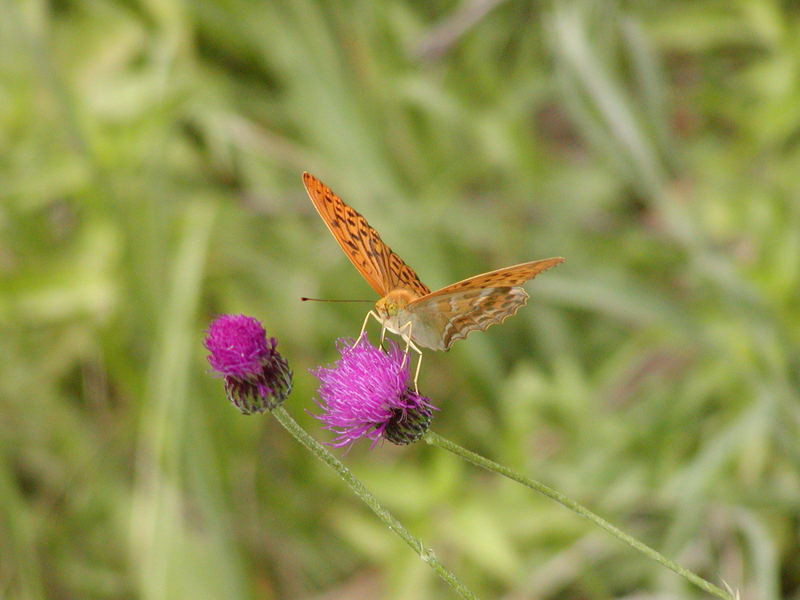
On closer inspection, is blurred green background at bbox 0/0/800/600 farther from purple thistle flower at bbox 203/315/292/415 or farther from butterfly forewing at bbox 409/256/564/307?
purple thistle flower at bbox 203/315/292/415

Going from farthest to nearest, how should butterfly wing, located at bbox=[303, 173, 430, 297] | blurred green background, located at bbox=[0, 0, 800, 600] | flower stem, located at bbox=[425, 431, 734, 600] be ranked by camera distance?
blurred green background, located at bbox=[0, 0, 800, 600] < butterfly wing, located at bbox=[303, 173, 430, 297] < flower stem, located at bbox=[425, 431, 734, 600]

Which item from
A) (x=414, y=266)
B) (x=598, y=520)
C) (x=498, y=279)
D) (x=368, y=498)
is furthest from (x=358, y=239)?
(x=414, y=266)

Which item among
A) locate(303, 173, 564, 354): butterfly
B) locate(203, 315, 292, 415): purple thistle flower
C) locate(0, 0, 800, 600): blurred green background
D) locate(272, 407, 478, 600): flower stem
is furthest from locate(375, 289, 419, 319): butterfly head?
locate(0, 0, 800, 600): blurred green background

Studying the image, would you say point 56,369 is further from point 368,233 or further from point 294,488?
point 368,233

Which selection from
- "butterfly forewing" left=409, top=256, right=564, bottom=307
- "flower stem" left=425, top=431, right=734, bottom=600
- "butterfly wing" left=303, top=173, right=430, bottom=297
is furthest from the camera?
"butterfly wing" left=303, top=173, right=430, bottom=297

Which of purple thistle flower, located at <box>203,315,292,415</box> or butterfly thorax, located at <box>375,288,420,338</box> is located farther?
butterfly thorax, located at <box>375,288,420,338</box>

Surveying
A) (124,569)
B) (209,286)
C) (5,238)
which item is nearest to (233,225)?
(209,286)

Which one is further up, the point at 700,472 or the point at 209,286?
the point at 209,286

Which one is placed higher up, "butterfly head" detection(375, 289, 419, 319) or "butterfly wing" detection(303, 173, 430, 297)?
"butterfly wing" detection(303, 173, 430, 297)

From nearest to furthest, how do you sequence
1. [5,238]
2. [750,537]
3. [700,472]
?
[750,537] → [700,472] → [5,238]
